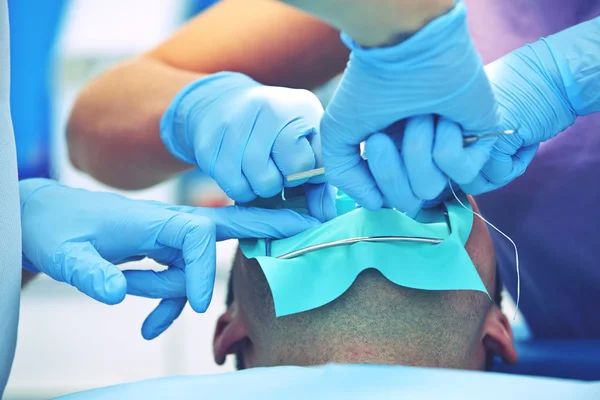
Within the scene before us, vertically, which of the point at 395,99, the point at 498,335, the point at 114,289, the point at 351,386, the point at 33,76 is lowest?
the point at 498,335

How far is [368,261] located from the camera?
106 cm

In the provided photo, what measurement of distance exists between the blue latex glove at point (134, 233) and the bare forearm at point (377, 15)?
0.44 meters

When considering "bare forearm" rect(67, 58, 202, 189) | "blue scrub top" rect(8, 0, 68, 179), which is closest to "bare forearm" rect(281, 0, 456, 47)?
"bare forearm" rect(67, 58, 202, 189)

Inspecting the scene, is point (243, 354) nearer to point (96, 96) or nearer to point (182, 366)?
point (96, 96)

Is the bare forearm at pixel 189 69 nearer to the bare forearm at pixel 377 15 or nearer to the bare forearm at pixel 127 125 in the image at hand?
the bare forearm at pixel 127 125

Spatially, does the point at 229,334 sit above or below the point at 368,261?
below

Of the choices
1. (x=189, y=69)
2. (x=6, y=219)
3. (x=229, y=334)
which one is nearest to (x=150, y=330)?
(x=229, y=334)

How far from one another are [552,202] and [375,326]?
68cm

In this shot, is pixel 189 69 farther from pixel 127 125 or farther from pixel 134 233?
pixel 134 233

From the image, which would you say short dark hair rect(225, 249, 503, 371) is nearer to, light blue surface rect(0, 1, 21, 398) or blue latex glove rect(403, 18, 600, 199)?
blue latex glove rect(403, 18, 600, 199)

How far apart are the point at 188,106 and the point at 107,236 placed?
1.08 ft

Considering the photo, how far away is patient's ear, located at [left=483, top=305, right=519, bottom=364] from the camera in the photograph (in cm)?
123

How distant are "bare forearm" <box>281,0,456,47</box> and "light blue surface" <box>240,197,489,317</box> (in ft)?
1.19

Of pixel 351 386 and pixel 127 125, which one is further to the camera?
pixel 127 125
